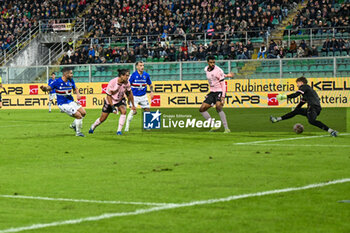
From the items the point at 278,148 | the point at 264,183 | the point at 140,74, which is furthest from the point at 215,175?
the point at 140,74

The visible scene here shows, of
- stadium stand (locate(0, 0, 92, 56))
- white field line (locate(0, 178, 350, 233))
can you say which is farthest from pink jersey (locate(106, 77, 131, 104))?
stadium stand (locate(0, 0, 92, 56))

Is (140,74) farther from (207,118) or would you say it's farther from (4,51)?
(4,51)

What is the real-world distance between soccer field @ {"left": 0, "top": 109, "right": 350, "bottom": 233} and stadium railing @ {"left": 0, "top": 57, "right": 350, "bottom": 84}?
20.6m

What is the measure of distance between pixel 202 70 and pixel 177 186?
100ft

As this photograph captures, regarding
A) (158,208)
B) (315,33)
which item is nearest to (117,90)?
(158,208)

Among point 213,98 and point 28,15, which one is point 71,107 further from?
point 28,15

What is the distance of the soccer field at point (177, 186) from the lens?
728 centimetres

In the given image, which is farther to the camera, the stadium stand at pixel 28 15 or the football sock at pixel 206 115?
the stadium stand at pixel 28 15

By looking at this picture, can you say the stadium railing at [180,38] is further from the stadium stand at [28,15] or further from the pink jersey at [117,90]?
the pink jersey at [117,90]

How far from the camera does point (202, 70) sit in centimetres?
4022

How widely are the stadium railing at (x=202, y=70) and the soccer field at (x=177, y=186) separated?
67.6ft

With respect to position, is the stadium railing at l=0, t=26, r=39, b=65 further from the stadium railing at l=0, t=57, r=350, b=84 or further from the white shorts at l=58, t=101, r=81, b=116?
A: the white shorts at l=58, t=101, r=81, b=116

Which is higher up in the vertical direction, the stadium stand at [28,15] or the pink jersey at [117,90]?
the stadium stand at [28,15]

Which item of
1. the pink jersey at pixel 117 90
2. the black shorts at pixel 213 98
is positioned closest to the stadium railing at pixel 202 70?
the black shorts at pixel 213 98
